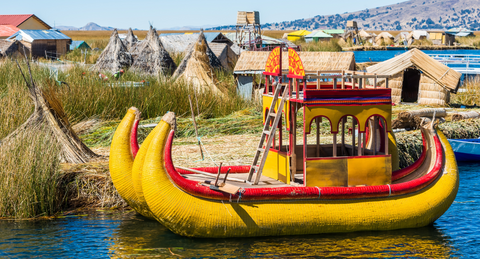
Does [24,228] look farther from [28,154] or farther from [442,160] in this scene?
[442,160]

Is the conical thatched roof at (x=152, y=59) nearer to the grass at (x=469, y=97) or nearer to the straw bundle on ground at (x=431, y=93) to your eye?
the straw bundle on ground at (x=431, y=93)

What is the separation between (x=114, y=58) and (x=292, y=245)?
73.3 feet

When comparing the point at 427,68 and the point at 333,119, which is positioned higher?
the point at 427,68

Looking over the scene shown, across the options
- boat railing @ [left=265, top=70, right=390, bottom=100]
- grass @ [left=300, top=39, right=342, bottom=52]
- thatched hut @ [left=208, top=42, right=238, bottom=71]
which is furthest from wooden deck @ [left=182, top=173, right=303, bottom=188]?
grass @ [left=300, top=39, right=342, bottom=52]

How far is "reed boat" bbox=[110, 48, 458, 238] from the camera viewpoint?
23.8 feet

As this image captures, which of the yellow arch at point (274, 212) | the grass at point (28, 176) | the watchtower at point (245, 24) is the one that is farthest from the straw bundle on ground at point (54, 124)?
the watchtower at point (245, 24)

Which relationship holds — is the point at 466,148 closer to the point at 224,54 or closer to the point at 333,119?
the point at 333,119

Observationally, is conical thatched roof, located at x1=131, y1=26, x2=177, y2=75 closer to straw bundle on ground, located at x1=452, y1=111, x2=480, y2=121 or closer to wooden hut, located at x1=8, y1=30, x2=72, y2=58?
straw bundle on ground, located at x1=452, y1=111, x2=480, y2=121

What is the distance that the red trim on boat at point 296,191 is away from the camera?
724 centimetres

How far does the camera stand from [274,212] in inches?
299

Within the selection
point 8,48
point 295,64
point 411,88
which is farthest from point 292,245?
point 8,48

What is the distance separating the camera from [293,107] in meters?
8.36

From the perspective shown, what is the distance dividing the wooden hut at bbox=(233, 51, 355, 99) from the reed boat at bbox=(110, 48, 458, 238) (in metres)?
13.4

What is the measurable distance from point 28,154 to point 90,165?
1564 millimetres
